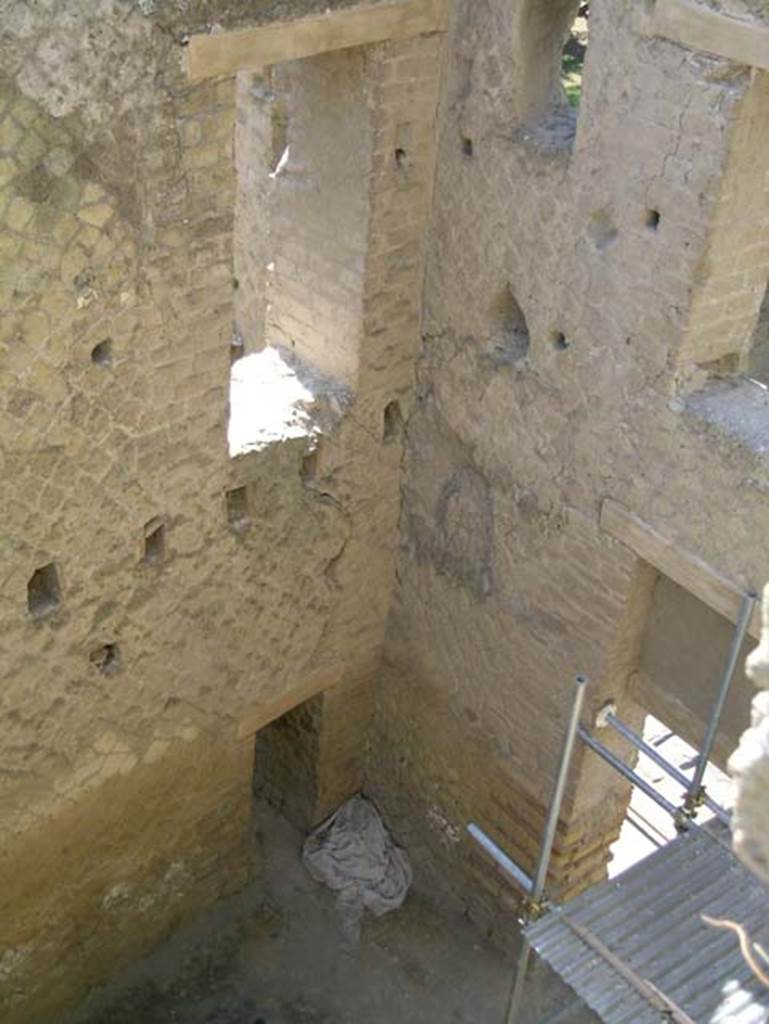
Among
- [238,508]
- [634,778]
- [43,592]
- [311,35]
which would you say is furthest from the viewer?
[238,508]

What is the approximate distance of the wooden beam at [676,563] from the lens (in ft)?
19.7

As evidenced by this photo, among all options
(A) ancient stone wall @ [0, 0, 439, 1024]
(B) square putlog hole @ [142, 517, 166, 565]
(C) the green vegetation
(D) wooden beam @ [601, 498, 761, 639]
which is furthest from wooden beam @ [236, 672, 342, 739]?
(C) the green vegetation

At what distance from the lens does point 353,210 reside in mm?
6578

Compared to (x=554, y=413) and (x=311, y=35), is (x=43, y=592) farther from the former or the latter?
(x=311, y=35)

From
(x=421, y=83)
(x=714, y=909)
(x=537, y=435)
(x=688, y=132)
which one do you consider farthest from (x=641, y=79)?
(x=714, y=909)

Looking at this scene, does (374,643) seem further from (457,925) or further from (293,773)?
(457,925)

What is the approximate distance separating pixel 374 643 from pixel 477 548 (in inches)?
41.8

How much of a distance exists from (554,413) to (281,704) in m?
2.20

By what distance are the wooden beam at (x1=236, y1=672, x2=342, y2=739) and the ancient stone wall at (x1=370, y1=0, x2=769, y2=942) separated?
441mm

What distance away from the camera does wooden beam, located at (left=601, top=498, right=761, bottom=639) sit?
5996 millimetres

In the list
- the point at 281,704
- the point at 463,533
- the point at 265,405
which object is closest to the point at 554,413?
the point at 463,533

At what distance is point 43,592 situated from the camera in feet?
20.2

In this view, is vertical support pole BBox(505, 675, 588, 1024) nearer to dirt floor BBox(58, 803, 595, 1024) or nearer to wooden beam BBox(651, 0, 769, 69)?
dirt floor BBox(58, 803, 595, 1024)

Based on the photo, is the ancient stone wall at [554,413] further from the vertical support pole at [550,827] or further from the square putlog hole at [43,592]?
the square putlog hole at [43,592]
